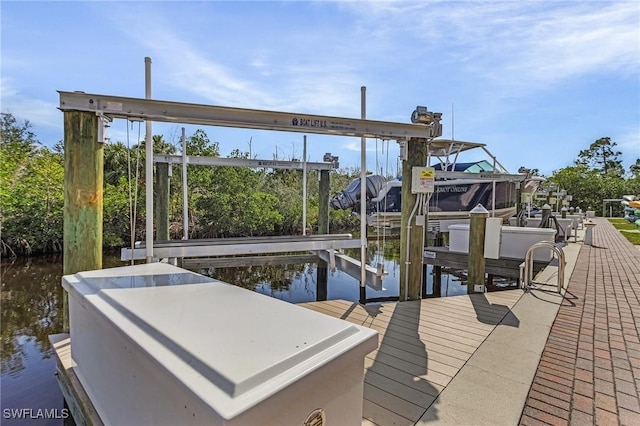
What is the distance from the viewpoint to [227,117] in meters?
3.24

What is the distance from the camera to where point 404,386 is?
7.41ft

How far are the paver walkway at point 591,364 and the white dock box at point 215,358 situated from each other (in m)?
1.37

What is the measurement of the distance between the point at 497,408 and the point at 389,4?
15.3ft

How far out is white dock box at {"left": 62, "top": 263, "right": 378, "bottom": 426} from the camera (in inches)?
38.9

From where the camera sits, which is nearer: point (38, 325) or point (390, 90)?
point (38, 325)

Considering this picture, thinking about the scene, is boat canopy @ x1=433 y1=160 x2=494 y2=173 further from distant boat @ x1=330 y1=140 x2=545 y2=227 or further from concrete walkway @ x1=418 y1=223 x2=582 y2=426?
concrete walkway @ x1=418 y1=223 x2=582 y2=426

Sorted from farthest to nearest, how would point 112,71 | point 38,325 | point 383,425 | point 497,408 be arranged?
point 38,325 → point 112,71 → point 497,408 → point 383,425

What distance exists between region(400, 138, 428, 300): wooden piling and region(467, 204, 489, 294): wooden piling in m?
1.07

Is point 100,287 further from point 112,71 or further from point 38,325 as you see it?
point 38,325

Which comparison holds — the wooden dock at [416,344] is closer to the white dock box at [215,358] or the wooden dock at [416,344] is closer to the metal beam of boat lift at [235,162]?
the white dock box at [215,358]

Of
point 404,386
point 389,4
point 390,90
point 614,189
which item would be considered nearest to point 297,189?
point 390,90

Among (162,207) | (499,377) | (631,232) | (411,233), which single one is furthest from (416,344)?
(631,232)

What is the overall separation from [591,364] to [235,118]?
357 centimetres

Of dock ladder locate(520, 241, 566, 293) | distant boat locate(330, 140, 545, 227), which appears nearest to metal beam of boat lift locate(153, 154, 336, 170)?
dock ladder locate(520, 241, 566, 293)
